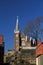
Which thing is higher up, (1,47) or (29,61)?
(1,47)

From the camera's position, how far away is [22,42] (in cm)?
11400

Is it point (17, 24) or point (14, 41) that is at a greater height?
point (17, 24)

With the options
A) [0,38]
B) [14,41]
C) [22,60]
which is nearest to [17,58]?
[22,60]

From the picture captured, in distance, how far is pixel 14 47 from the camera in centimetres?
11025

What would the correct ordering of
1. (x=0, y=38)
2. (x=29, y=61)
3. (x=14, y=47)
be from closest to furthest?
(x=0, y=38)
(x=29, y=61)
(x=14, y=47)

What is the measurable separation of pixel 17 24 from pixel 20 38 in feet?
22.4

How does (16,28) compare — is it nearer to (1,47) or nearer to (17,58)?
(17,58)

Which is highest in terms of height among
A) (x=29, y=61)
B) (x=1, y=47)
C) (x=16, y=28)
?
(x=16, y=28)

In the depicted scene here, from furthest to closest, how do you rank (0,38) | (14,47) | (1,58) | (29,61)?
1. (14,47)
2. (29,61)
3. (0,38)
4. (1,58)

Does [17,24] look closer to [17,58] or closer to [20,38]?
[20,38]

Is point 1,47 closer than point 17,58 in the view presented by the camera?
Yes

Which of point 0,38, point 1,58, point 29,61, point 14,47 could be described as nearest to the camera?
point 1,58

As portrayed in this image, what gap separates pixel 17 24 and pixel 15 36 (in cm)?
586

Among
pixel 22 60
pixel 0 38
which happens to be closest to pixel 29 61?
pixel 22 60
